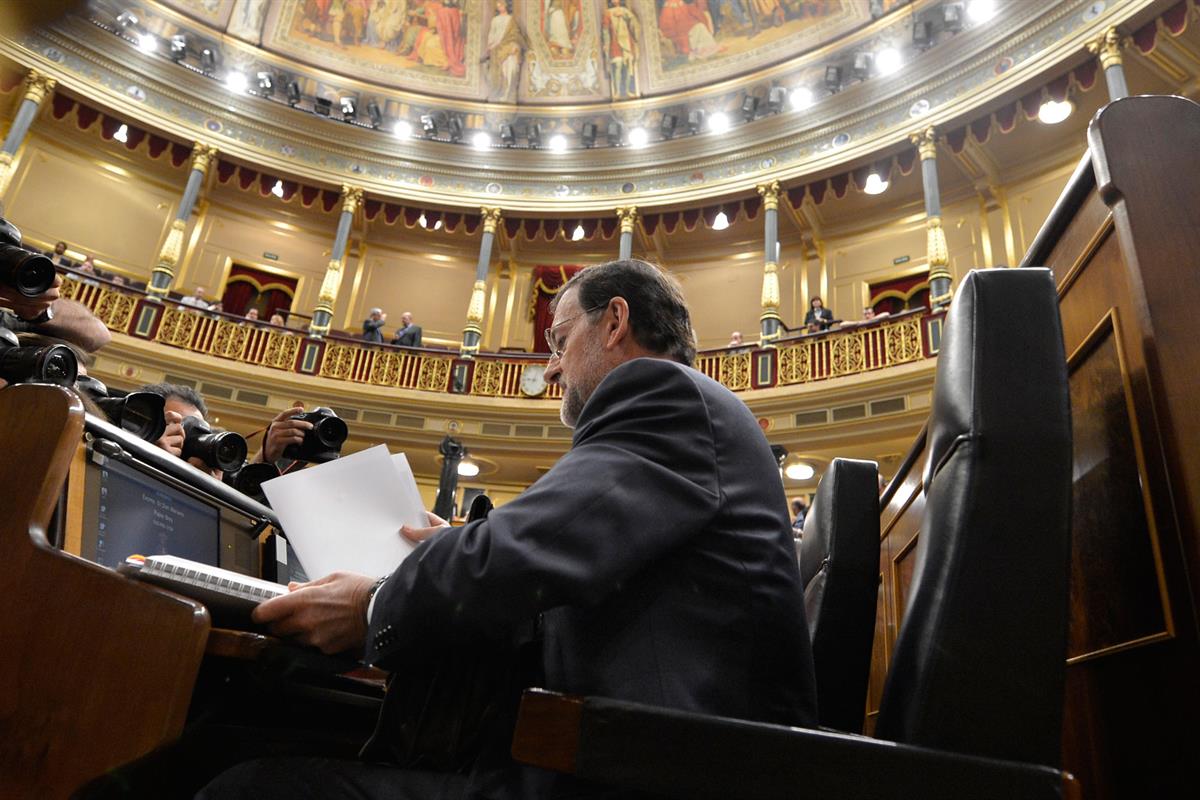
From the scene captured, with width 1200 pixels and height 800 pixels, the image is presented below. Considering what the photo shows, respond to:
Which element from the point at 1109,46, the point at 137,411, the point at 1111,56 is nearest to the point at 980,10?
the point at 1109,46

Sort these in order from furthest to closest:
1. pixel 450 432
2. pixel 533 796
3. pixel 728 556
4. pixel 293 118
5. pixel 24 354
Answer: pixel 293 118 < pixel 450 432 < pixel 24 354 < pixel 728 556 < pixel 533 796

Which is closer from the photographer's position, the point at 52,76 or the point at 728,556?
the point at 728,556

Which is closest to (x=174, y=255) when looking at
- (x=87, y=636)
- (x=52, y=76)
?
(x=52, y=76)

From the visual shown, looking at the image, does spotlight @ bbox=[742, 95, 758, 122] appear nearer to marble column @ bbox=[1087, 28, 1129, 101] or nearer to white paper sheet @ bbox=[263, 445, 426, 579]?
marble column @ bbox=[1087, 28, 1129, 101]

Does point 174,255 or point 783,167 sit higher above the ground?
point 783,167

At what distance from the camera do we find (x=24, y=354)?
1.55m

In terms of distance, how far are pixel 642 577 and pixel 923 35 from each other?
1129cm

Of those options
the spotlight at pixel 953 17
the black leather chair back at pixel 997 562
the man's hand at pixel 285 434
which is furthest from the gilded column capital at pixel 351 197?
the black leather chair back at pixel 997 562

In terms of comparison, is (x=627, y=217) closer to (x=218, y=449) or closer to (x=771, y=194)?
(x=771, y=194)

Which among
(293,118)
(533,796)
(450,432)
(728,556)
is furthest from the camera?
(293,118)

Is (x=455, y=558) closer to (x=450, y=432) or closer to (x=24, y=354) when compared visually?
(x=24, y=354)

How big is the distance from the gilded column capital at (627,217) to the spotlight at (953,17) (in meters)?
4.73

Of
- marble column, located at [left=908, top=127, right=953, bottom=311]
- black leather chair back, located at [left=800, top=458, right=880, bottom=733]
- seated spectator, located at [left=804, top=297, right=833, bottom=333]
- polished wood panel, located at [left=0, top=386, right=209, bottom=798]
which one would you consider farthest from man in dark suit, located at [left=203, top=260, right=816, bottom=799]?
seated spectator, located at [left=804, top=297, right=833, bottom=333]

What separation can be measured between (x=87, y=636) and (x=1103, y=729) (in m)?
1.33
